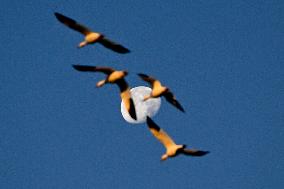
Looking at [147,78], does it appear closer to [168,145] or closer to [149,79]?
[149,79]

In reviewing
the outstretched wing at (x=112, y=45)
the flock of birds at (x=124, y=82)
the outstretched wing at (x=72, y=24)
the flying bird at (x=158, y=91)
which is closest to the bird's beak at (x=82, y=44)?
the flock of birds at (x=124, y=82)

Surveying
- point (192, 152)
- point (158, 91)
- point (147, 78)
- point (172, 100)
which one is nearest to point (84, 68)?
point (147, 78)

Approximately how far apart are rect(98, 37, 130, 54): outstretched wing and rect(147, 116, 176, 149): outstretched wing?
142 inches

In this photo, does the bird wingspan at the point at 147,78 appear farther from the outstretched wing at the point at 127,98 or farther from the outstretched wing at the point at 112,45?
the outstretched wing at the point at 112,45

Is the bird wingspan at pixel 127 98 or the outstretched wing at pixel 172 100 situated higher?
the bird wingspan at pixel 127 98

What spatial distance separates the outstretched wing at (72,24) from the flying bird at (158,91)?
2935 mm

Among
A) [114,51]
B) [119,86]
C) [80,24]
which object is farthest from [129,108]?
[80,24]

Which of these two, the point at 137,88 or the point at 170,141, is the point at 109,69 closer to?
the point at 170,141

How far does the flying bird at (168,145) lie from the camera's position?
23719mm

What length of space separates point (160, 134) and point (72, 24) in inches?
241

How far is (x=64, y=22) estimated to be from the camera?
22.5 meters

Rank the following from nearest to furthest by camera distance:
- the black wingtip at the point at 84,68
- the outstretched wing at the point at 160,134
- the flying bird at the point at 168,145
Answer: the black wingtip at the point at 84,68, the flying bird at the point at 168,145, the outstretched wing at the point at 160,134

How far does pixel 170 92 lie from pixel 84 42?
413 centimetres

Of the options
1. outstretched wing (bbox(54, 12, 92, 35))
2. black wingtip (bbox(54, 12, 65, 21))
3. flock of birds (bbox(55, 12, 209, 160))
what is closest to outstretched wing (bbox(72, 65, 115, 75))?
flock of birds (bbox(55, 12, 209, 160))
